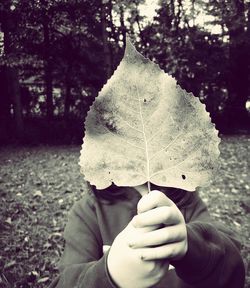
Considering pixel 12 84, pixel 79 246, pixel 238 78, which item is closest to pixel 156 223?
pixel 79 246

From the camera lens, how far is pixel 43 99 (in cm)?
1155

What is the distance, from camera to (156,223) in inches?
21.0

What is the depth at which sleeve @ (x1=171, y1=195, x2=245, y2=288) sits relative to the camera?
841mm

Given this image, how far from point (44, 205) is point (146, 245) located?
4.37m

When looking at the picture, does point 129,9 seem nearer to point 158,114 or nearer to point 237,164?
point 237,164

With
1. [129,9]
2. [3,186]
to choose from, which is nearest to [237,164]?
[3,186]

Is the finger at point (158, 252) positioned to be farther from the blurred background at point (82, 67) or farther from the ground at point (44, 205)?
the blurred background at point (82, 67)

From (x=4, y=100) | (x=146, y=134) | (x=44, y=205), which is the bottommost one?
(x=44, y=205)

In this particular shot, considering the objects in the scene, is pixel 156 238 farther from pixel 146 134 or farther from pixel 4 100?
pixel 4 100

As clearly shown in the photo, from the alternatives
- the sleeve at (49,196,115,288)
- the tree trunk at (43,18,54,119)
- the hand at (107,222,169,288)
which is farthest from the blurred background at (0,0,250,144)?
the hand at (107,222,169,288)

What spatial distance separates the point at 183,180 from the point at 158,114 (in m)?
0.11

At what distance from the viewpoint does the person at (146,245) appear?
546 mm

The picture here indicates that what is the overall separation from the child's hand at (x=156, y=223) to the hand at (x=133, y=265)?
0.01 meters

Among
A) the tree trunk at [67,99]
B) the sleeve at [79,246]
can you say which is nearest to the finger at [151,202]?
the sleeve at [79,246]
